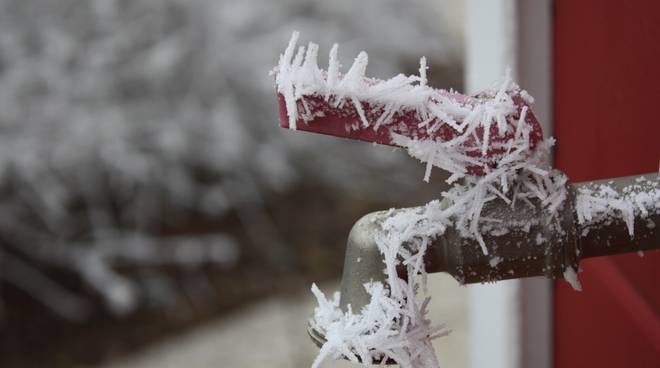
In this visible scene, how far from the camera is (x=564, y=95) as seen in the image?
2.56ft

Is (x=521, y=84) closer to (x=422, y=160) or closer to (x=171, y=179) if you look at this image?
(x=422, y=160)

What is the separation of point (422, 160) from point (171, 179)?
1499 mm

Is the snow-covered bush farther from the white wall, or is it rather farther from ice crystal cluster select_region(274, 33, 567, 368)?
ice crystal cluster select_region(274, 33, 567, 368)

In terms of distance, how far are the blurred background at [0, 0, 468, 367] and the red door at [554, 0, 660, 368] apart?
96cm

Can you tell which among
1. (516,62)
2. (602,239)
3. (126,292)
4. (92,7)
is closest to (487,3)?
(516,62)

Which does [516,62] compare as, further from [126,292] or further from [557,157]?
[126,292]

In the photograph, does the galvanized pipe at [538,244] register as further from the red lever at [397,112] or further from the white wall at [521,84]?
the white wall at [521,84]

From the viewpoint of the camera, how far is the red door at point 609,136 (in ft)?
2.01

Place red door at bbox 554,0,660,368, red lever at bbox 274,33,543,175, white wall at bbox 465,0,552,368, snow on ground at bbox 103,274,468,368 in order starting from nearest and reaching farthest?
red lever at bbox 274,33,543,175
red door at bbox 554,0,660,368
white wall at bbox 465,0,552,368
snow on ground at bbox 103,274,468,368

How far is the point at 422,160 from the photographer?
0.41m

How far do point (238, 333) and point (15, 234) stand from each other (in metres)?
0.54

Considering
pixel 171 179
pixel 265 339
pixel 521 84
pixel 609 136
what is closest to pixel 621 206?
pixel 609 136

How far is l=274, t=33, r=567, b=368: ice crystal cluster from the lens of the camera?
0.39m

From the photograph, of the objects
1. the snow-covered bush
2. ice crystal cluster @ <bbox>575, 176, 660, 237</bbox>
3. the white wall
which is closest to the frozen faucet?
ice crystal cluster @ <bbox>575, 176, 660, 237</bbox>
